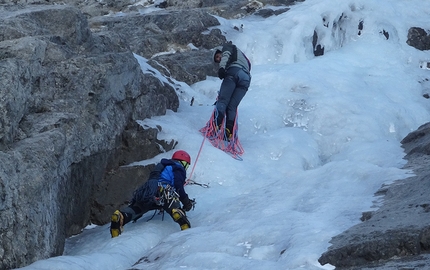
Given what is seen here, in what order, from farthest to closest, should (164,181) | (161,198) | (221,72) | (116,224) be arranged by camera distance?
(221,72) < (164,181) < (161,198) < (116,224)

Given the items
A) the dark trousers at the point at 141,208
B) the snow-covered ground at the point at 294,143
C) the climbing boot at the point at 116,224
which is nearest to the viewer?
the snow-covered ground at the point at 294,143

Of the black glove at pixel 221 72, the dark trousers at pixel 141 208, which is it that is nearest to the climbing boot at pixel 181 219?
the dark trousers at pixel 141 208

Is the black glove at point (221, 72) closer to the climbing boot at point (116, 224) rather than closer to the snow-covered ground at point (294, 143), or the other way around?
the snow-covered ground at point (294, 143)

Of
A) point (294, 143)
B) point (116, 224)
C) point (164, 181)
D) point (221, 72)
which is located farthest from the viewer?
point (294, 143)

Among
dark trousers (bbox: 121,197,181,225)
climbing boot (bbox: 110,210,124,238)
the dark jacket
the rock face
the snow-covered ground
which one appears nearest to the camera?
the rock face

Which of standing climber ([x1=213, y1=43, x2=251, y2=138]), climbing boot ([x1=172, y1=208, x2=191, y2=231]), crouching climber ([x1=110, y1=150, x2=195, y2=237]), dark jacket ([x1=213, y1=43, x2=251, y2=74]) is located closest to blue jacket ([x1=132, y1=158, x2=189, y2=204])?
crouching climber ([x1=110, y1=150, x2=195, y2=237])

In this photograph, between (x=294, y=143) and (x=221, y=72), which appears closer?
(x=221, y=72)

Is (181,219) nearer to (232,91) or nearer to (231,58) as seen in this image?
(232,91)

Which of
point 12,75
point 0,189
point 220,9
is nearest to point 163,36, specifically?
point 220,9

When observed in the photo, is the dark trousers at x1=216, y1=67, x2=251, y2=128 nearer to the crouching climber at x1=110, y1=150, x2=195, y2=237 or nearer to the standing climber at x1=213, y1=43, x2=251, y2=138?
the standing climber at x1=213, y1=43, x2=251, y2=138

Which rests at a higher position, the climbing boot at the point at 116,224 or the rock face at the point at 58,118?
the rock face at the point at 58,118

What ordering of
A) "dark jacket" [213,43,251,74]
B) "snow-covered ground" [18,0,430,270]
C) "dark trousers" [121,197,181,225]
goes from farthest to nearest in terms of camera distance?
"dark jacket" [213,43,251,74], "dark trousers" [121,197,181,225], "snow-covered ground" [18,0,430,270]

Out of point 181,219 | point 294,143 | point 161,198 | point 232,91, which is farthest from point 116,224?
point 294,143

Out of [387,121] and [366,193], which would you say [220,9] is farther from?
[366,193]
